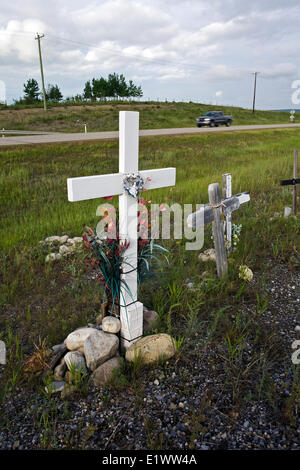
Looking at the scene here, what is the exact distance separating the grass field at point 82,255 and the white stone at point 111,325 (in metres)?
0.46

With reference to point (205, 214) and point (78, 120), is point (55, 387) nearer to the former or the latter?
point (205, 214)

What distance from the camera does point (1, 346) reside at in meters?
3.13

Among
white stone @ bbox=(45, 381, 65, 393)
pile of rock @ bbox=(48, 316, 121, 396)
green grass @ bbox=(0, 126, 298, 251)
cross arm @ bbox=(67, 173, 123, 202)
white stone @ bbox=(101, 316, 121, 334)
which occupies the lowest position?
white stone @ bbox=(45, 381, 65, 393)

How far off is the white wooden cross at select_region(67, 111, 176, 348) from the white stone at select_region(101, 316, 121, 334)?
0.21 feet

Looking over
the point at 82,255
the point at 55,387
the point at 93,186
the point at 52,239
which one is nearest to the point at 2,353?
the point at 55,387

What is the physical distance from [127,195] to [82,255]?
2.23 meters

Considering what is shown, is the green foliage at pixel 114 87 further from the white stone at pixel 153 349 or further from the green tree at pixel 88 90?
the white stone at pixel 153 349

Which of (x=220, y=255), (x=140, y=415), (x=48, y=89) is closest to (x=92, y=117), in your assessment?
(x=220, y=255)

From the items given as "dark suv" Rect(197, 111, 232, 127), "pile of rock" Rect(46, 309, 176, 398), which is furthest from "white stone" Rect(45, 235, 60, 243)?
"dark suv" Rect(197, 111, 232, 127)

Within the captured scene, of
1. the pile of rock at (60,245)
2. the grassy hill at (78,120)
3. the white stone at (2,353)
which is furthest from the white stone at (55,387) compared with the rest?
the grassy hill at (78,120)

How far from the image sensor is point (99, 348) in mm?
2818

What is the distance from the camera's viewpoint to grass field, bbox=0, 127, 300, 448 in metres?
3.38

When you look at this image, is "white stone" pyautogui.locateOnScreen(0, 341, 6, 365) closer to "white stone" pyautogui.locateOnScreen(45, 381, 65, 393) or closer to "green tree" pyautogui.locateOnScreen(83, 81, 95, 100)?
"white stone" pyautogui.locateOnScreen(45, 381, 65, 393)

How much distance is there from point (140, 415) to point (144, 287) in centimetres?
171
